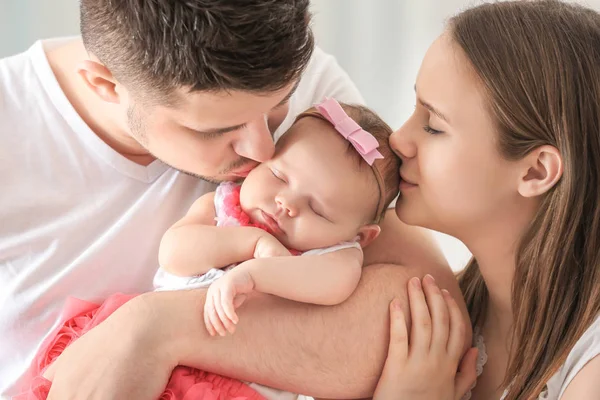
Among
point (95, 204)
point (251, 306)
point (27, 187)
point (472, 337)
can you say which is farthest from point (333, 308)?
point (27, 187)

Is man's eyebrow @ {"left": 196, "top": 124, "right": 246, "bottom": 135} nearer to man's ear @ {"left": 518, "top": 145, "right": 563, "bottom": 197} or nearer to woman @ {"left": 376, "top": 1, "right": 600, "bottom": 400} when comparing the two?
woman @ {"left": 376, "top": 1, "right": 600, "bottom": 400}

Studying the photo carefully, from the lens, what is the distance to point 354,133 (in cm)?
173

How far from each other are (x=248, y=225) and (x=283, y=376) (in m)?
0.33

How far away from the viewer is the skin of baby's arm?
1.56m

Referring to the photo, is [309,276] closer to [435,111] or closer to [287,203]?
[287,203]

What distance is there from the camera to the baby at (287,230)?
62.9 inches

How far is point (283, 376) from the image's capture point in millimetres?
1620

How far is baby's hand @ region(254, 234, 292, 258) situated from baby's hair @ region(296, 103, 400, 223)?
0.27 m

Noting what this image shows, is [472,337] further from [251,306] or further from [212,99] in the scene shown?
[212,99]

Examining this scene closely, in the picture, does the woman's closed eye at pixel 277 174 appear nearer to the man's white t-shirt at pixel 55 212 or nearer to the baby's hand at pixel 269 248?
the baby's hand at pixel 269 248

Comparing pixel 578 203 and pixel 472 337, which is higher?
pixel 578 203

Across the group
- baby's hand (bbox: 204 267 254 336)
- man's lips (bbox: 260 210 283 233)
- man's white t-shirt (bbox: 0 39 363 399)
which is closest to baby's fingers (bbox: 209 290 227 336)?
baby's hand (bbox: 204 267 254 336)

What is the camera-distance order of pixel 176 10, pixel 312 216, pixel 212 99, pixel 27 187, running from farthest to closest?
pixel 27 187
pixel 312 216
pixel 212 99
pixel 176 10

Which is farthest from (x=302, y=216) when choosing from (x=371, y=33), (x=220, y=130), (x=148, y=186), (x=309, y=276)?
(x=371, y=33)
